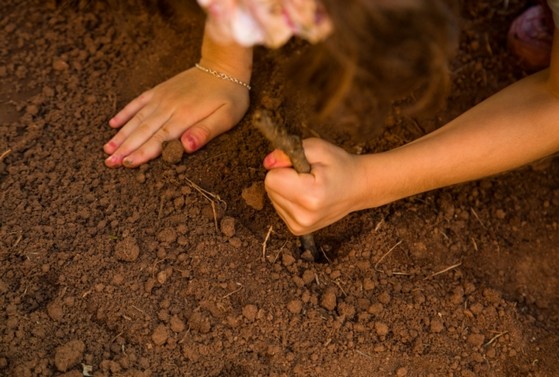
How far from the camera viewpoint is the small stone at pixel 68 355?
152 cm

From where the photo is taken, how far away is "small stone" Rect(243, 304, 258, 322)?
165cm

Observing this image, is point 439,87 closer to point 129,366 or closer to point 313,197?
point 313,197

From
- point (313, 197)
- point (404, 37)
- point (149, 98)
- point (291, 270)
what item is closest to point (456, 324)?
point (291, 270)

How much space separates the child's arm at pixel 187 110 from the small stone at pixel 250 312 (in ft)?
1.43

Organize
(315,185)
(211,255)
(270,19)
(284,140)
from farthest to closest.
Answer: (211,255)
(315,185)
(284,140)
(270,19)

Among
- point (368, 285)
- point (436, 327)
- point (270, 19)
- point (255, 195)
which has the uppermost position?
point (270, 19)

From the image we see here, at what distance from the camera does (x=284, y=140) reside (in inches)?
53.6

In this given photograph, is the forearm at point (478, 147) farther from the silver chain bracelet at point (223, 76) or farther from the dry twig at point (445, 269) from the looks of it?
the silver chain bracelet at point (223, 76)

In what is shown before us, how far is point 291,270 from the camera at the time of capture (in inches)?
68.4

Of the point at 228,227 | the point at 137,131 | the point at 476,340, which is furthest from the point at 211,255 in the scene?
the point at 476,340

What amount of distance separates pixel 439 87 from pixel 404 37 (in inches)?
11.7

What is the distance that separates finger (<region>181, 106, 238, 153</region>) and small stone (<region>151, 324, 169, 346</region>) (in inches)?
18.5

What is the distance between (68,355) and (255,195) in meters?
0.56

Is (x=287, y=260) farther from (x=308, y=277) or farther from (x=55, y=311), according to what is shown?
(x=55, y=311)
